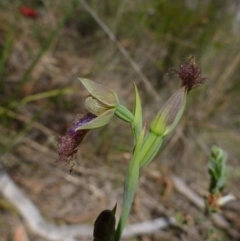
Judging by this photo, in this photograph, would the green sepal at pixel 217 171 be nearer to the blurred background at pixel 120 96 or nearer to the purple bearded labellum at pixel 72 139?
the purple bearded labellum at pixel 72 139

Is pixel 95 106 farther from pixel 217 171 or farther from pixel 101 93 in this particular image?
pixel 217 171

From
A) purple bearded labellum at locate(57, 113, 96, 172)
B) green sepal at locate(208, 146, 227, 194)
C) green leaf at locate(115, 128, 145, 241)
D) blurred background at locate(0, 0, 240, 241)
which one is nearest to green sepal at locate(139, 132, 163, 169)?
green leaf at locate(115, 128, 145, 241)

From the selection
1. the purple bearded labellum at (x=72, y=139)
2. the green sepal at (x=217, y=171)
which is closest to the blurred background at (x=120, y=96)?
the green sepal at (x=217, y=171)

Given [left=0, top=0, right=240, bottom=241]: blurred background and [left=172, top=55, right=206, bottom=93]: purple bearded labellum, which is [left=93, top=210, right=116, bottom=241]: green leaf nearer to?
[left=172, top=55, right=206, bottom=93]: purple bearded labellum

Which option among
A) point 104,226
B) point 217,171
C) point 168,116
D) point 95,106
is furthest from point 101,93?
point 217,171

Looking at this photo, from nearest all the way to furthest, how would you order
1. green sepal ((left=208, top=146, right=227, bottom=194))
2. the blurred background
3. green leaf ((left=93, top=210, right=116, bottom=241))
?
green leaf ((left=93, top=210, right=116, bottom=241)), green sepal ((left=208, top=146, right=227, bottom=194)), the blurred background

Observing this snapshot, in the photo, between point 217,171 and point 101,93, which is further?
point 217,171
